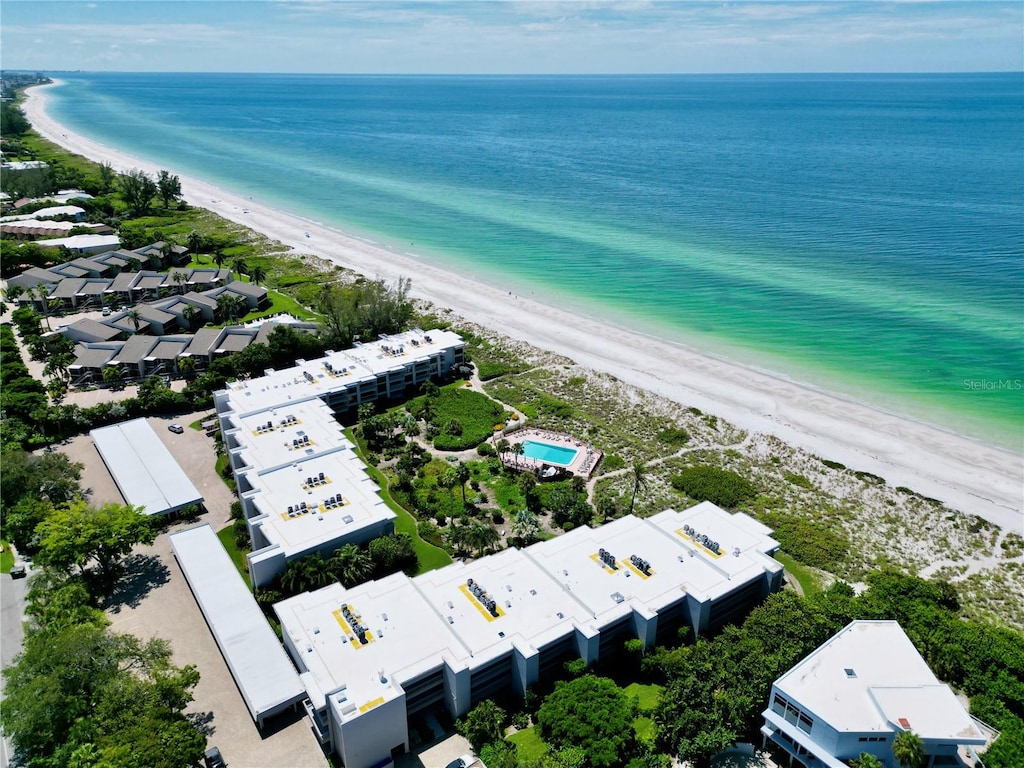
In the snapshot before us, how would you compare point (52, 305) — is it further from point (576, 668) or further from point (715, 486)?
point (576, 668)

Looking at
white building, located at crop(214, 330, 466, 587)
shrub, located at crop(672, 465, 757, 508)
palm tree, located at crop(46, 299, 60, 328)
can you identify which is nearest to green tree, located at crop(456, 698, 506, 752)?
white building, located at crop(214, 330, 466, 587)

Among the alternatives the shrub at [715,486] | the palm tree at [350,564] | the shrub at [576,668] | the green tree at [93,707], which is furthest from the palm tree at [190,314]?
the shrub at [576,668]

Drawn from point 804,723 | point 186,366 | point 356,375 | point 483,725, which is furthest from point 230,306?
point 804,723

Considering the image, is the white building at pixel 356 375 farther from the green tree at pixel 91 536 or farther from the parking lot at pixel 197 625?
the green tree at pixel 91 536

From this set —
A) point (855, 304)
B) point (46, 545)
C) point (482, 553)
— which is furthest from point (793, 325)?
point (46, 545)

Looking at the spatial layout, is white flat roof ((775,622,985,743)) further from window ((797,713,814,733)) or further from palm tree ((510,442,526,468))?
palm tree ((510,442,526,468))

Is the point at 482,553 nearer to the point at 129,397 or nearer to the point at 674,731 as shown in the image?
the point at 674,731
